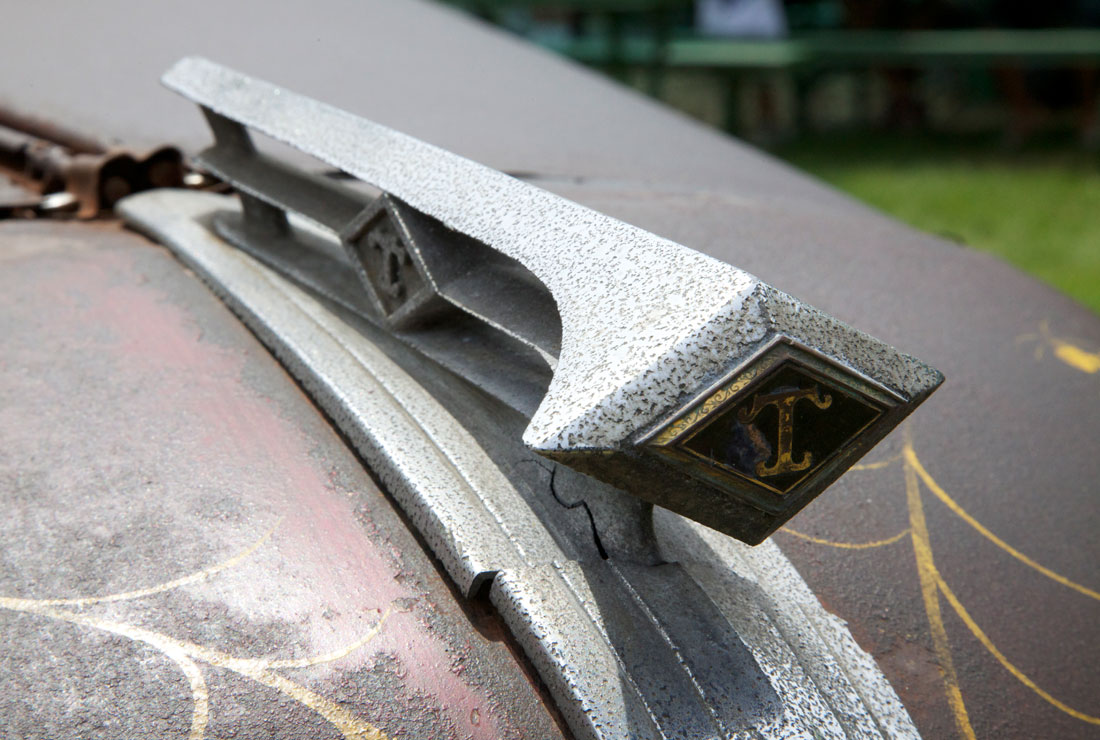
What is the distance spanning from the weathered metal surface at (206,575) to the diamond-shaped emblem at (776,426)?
24cm

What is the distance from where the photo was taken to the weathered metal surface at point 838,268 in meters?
0.90

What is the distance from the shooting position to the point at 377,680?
71cm

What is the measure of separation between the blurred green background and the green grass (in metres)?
0.01

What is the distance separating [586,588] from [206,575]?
0.90 ft

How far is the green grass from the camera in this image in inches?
172

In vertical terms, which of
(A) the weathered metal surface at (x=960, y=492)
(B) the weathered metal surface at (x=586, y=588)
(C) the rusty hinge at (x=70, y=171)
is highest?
(C) the rusty hinge at (x=70, y=171)

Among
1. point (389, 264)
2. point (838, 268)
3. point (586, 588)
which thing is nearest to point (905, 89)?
point (838, 268)

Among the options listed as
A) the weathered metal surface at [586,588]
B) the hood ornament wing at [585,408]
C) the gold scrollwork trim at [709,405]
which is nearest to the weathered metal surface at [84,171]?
the hood ornament wing at [585,408]

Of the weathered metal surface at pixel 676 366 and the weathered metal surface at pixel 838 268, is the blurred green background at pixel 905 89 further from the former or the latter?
the weathered metal surface at pixel 676 366

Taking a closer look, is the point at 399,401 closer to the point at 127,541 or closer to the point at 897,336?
the point at 127,541

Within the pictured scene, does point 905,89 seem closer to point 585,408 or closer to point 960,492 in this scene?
point 960,492

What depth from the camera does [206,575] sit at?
2.45 feet

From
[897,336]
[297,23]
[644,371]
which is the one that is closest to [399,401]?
[644,371]

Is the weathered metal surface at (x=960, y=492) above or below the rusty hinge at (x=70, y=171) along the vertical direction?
below
